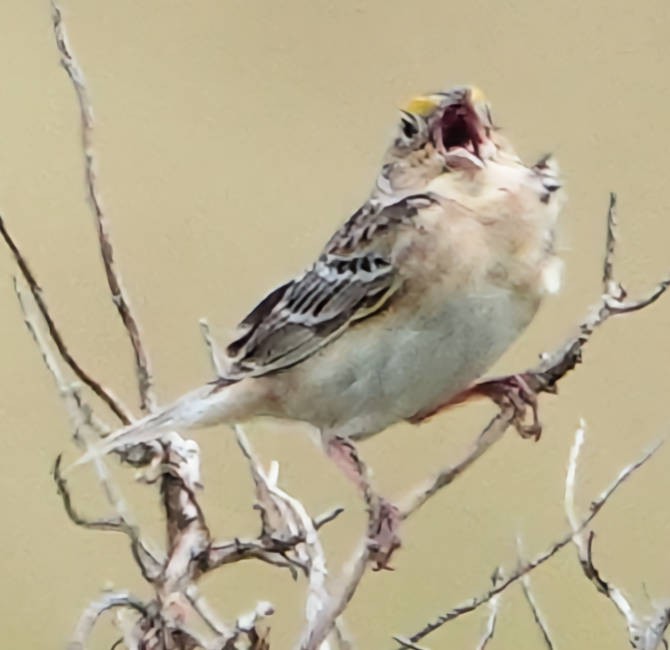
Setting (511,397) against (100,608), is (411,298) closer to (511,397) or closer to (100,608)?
(511,397)

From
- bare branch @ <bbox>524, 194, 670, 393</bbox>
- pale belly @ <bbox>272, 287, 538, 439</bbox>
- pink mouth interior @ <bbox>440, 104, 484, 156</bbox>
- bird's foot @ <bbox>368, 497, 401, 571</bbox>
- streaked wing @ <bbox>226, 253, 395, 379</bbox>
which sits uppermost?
pink mouth interior @ <bbox>440, 104, 484, 156</bbox>

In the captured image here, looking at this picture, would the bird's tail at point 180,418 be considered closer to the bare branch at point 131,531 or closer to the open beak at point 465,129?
the bare branch at point 131,531

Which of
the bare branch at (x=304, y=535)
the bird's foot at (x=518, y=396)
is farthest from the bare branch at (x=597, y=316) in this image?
the bare branch at (x=304, y=535)

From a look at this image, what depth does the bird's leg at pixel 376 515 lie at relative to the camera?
75cm

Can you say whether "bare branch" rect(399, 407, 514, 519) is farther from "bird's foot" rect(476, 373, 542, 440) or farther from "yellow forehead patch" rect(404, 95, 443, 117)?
"yellow forehead patch" rect(404, 95, 443, 117)

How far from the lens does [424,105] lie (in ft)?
2.55

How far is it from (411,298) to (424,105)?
0.11m

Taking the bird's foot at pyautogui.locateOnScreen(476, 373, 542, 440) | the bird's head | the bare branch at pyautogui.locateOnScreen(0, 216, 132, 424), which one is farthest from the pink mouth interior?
the bare branch at pyautogui.locateOnScreen(0, 216, 132, 424)

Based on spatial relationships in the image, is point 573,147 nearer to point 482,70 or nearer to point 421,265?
point 482,70

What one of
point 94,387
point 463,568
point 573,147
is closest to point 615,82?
point 573,147

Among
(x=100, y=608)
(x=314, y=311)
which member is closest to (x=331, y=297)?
(x=314, y=311)

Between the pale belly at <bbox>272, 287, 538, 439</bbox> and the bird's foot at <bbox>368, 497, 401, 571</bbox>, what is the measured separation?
0.06 m

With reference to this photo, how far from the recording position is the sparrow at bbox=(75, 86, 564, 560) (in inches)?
30.6

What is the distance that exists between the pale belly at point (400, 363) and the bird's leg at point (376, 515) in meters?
0.02
